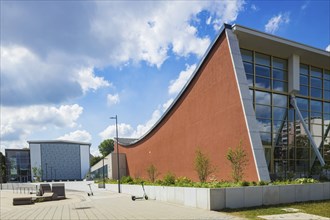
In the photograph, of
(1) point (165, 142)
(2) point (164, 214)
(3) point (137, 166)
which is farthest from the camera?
(3) point (137, 166)

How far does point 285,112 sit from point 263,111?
284 cm

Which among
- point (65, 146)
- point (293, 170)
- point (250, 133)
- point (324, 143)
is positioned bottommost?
point (65, 146)

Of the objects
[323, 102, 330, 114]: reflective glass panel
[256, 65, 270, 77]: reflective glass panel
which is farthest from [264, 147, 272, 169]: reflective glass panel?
[323, 102, 330, 114]: reflective glass panel

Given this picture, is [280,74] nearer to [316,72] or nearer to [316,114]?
[316,72]

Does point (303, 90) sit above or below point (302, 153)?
above

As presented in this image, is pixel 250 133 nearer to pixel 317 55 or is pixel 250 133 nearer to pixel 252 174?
pixel 252 174

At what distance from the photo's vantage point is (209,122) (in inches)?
878

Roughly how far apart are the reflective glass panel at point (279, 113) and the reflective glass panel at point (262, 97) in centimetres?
106

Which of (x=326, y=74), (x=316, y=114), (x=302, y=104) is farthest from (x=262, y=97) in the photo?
(x=326, y=74)

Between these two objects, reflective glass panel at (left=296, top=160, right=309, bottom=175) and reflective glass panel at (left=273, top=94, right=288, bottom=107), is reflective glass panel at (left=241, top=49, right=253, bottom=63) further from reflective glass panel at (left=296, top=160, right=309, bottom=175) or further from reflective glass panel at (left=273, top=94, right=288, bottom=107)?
reflective glass panel at (left=296, top=160, right=309, bottom=175)

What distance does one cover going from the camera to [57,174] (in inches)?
4365

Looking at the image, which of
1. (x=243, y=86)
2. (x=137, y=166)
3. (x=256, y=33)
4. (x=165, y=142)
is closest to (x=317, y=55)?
(x=256, y=33)

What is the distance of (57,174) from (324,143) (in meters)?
105

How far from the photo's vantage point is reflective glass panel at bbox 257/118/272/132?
21.7m
